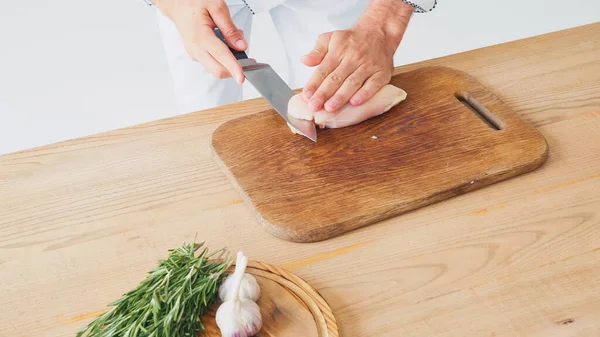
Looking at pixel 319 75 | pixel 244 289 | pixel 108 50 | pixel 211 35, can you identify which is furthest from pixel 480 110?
pixel 108 50

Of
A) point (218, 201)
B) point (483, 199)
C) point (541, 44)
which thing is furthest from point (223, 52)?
point (541, 44)

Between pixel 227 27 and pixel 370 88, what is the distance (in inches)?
13.5

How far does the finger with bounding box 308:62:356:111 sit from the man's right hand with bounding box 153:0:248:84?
0.16 metres

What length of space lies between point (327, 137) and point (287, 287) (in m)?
0.40

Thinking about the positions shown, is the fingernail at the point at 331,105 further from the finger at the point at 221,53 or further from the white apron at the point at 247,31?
the white apron at the point at 247,31

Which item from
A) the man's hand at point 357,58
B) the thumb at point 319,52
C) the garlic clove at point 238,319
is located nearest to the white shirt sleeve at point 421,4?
the man's hand at point 357,58

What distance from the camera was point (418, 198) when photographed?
1.24 metres

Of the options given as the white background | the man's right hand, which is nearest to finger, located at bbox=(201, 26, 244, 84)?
the man's right hand

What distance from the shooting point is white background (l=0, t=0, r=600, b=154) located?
3354 mm

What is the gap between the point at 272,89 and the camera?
1479 millimetres

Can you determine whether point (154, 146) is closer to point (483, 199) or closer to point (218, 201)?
point (218, 201)

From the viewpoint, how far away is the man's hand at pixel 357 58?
1471 mm

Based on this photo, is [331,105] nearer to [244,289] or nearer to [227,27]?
[227,27]

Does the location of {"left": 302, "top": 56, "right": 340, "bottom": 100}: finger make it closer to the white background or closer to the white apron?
the white apron
